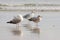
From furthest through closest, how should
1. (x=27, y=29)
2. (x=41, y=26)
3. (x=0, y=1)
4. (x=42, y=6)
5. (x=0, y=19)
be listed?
1. (x=0, y=1)
2. (x=42, y=6)
3. (x=0, y=19)
4. (x=41, y=26)
5. (x=27, y=29)

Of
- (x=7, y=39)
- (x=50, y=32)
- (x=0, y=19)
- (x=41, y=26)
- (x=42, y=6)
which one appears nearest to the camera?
(x=7, y=39)

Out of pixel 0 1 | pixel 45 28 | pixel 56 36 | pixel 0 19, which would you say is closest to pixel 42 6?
pixel 0 1

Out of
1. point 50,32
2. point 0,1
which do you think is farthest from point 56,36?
point 0,1

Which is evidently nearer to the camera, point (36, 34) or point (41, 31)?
point (36, 34)

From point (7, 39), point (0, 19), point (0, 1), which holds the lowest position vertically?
point (7, 39)

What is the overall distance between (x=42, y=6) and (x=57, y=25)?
844cm

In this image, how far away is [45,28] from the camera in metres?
11.8

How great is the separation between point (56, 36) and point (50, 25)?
2.35 meters

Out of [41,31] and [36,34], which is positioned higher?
[41,31]

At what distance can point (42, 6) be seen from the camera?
20.8m

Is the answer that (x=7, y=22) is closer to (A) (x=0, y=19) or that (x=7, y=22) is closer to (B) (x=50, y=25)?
(A) (x=0, y=19)

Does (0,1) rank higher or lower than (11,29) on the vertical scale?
higher

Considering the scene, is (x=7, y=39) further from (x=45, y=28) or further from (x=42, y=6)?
(x=42, y=6)

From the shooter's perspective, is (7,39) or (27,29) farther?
(27,29)
